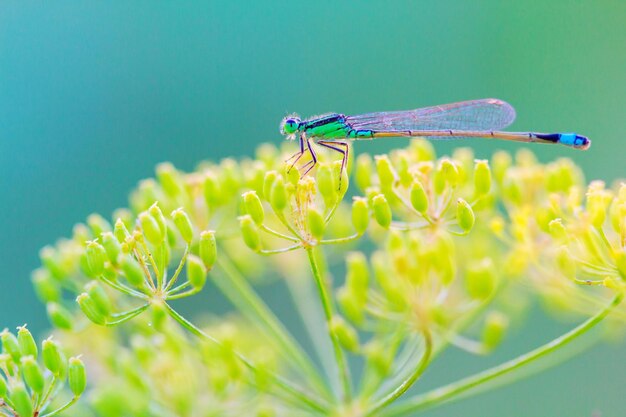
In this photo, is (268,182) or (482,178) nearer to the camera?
(268,182)

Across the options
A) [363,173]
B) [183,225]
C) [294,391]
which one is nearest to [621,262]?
[363,173]

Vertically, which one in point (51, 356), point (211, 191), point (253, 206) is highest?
point (211, 191)

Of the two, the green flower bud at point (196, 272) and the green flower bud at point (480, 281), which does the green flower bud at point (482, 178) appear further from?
the green flower bud at point (196, 272)

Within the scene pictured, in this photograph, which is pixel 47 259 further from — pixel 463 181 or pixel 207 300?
pixel 207 300

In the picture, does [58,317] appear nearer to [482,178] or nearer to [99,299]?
[99,299]

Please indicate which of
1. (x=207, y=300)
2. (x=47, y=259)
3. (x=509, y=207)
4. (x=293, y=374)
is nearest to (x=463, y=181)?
(x=509, y=207)

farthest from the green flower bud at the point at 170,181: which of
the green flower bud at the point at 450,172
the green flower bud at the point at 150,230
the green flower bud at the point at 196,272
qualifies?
the green flower bud at the point at 450,172

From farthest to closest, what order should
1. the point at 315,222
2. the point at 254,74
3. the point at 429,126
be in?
the point at 254,74 < the point at 429,126 < the point at 315,222
